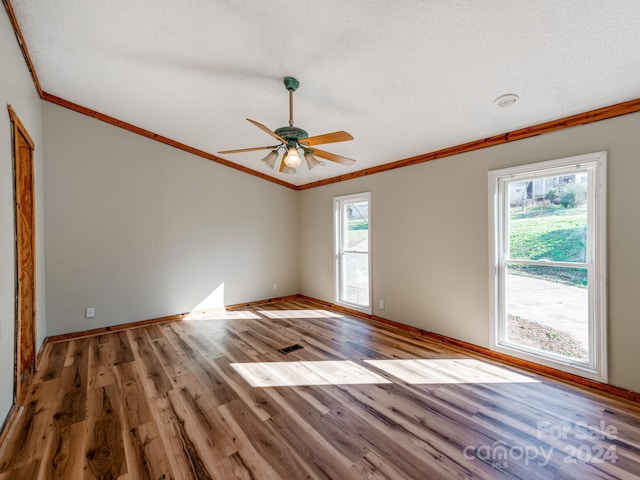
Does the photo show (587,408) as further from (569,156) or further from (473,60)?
(473,60)

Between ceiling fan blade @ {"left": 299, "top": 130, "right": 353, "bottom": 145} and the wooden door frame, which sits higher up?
ceiling fan blade @ {"left": 299, "top": 130, "right": 353, "bottom": 145}

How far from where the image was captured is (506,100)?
7.94 ft

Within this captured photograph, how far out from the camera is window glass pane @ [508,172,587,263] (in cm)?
260

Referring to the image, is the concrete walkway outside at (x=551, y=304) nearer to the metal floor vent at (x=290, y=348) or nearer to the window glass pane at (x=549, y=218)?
the window glass pane at (x=549, y=218)

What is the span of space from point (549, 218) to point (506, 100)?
4.17ft

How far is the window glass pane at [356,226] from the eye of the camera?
477cm

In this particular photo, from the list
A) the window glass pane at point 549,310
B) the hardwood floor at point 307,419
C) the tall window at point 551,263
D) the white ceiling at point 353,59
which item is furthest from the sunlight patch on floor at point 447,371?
the white ceiling at point 353,59

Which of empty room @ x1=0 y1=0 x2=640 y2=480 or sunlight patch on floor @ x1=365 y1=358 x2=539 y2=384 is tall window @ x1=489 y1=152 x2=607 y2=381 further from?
sunlight patch on floor @ x1=365 y1=358 x2=539 y2=384

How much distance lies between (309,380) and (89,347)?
2821 mm

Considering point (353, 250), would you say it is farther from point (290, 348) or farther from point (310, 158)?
point (310, 158)

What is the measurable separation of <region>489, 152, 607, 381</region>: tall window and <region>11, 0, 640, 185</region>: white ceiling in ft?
2.00

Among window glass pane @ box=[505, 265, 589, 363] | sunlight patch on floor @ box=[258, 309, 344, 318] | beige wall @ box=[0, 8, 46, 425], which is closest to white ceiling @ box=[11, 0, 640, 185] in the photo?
beige wall @ box=[0, 8, 46, 425]

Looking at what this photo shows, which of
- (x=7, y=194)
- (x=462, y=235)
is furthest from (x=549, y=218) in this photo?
(x=7, y=194)

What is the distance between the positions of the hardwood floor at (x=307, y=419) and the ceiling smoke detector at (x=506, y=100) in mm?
2564
